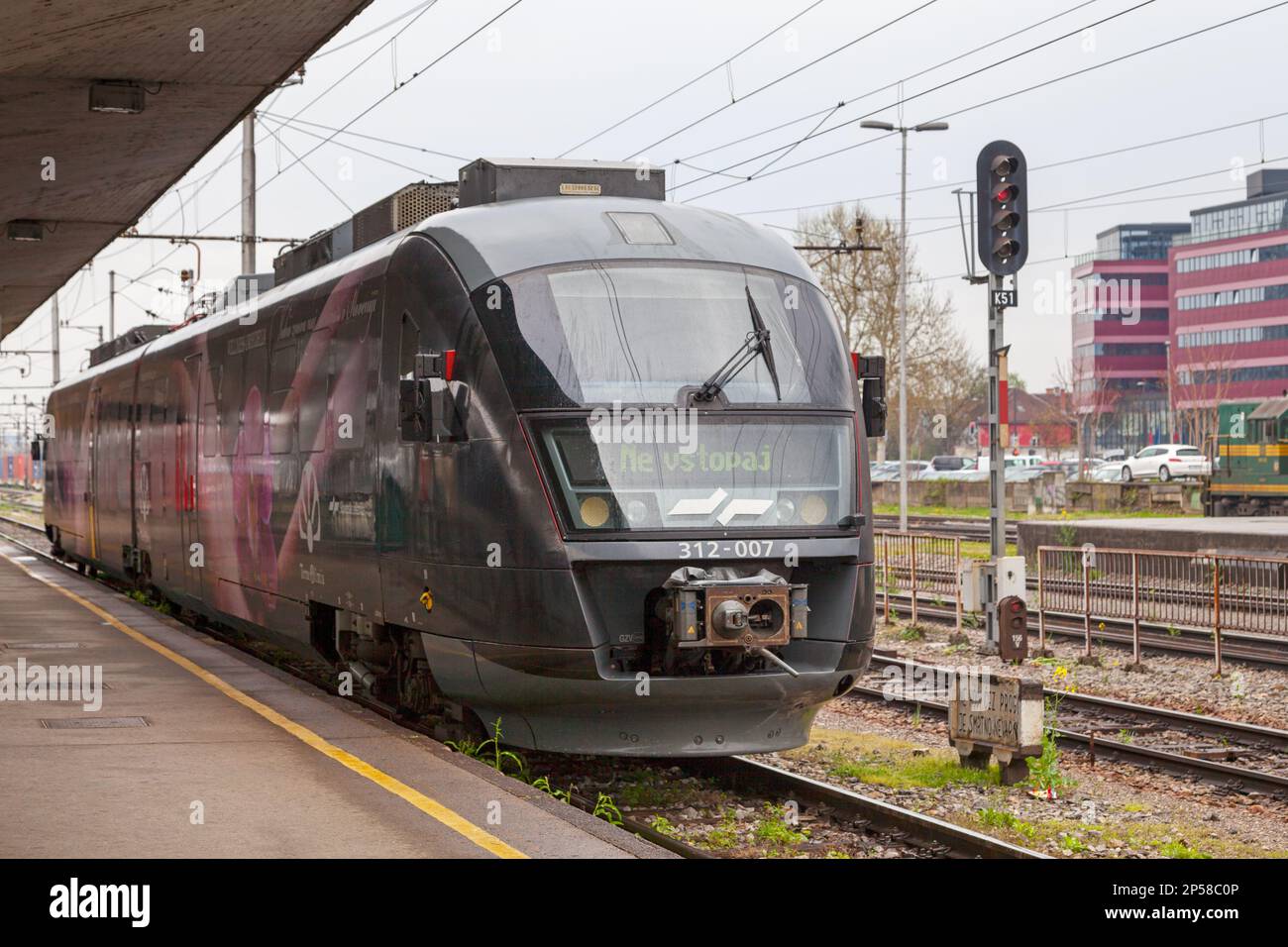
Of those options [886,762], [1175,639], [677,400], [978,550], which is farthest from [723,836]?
[978,550]

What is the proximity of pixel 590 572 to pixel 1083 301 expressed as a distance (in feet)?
381

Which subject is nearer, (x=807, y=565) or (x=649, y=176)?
(x=807, y=565)

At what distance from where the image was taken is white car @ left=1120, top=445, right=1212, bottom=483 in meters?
59.8

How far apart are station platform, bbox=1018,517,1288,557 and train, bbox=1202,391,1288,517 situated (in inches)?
493

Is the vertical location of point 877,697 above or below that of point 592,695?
below

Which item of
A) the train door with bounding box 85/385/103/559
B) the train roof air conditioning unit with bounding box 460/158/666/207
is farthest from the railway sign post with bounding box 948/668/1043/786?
the train door with bounding box 85/385/103/559

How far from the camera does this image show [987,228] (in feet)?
46.5

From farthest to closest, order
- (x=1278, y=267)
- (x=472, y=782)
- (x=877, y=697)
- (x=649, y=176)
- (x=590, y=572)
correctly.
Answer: (x=1278, y=267)
(x=877, y=697)
(x=649, y=176)
(x=590, y=572)
(x=472, y=782)

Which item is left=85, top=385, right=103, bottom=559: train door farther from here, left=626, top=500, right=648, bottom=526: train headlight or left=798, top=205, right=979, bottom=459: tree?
left=798, top=205, right=979, bottom=459: tree

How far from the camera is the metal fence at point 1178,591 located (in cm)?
1692

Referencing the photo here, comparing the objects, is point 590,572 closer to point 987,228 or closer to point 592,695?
point 592,695

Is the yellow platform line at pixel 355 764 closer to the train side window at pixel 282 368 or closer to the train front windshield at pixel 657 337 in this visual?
the train front windshield at pixel 657 337

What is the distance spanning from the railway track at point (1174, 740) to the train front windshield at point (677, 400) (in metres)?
3.94
